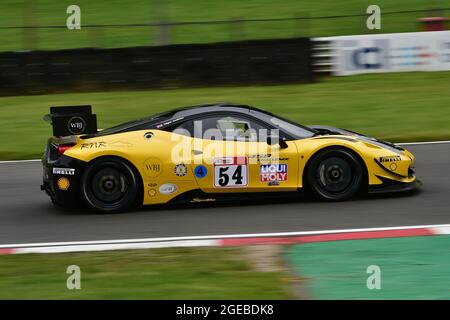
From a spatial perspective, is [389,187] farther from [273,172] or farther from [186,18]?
[186,18]

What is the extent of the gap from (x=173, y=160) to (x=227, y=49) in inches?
370

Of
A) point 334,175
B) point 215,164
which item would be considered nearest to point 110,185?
point 215,164

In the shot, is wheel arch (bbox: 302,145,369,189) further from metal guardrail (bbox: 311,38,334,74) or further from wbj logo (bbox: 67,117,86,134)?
metal guardrail (bbox: 311,38,334,74)

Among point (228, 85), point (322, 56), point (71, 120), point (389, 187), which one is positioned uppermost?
point (322, 56)

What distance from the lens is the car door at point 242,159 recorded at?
373 inches

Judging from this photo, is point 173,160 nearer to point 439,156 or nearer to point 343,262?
point 343,262

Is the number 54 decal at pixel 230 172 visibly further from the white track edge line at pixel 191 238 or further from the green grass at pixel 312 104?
the green grass at pixel 312 104

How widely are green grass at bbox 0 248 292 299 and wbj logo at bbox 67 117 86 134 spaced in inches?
90.6

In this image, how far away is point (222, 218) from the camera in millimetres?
9156

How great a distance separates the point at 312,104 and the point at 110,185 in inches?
331

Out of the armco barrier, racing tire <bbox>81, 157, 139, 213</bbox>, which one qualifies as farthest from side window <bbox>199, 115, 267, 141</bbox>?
the armco barrier

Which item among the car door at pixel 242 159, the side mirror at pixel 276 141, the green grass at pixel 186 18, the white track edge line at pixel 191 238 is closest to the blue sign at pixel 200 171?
the car door at pixel 242 159

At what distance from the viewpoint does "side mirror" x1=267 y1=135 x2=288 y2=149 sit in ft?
31.2

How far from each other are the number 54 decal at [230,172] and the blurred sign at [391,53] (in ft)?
34.3
